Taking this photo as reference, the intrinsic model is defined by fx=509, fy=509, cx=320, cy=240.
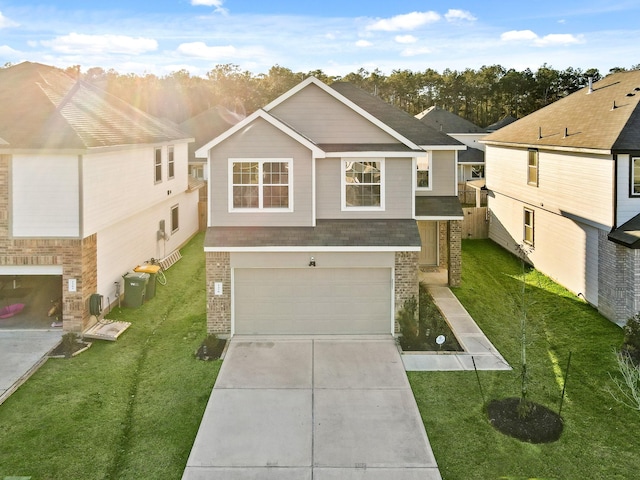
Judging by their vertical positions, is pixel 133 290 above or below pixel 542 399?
above

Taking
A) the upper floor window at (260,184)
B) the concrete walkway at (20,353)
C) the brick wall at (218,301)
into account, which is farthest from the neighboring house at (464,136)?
the concrete walkway at (20,353)

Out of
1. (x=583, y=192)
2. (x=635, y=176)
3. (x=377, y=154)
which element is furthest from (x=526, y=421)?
(x=583, y=192)

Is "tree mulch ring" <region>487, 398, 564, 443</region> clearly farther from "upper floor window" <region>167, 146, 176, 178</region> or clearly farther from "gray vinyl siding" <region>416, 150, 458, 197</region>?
"upper floor window" <region>167, 146, 176, 178</region>

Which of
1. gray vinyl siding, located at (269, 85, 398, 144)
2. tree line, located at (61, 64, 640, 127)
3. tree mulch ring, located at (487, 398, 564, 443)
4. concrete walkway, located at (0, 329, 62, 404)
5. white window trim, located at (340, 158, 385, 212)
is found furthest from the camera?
tree line, located at (61, 64, 640, 127)

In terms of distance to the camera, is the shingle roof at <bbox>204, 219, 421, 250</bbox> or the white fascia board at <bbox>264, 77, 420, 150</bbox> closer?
the shingle roof at <bbox>204, 219, 421, 250</bbox>

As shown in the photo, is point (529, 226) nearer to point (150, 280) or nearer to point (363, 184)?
point (363, 184)

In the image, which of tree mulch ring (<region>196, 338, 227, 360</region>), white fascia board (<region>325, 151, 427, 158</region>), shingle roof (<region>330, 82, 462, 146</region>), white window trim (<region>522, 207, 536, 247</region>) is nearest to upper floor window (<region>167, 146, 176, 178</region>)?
shingle roof (<region>330, 82, 462, 146</region>)
